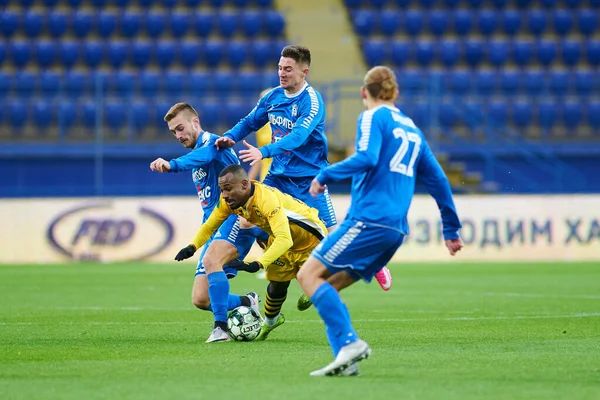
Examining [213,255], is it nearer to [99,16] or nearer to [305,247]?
[305,247]

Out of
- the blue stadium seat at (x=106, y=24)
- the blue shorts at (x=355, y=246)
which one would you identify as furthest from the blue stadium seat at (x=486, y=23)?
the blue shorts at (x=355, y=246)

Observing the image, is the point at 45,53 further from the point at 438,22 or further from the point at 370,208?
the point at 370,208

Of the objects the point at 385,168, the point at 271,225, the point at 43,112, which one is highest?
the point at 385,168

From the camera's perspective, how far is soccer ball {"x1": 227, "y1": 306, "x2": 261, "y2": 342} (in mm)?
8383

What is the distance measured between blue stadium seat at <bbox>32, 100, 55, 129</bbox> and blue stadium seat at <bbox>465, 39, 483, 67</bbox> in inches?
376

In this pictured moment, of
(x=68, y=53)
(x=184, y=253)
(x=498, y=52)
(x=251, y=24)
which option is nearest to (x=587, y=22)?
(x=498, y=52)

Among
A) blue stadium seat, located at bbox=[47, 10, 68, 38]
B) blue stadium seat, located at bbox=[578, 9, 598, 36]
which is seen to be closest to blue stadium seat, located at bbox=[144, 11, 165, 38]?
blue stadium seat, located at bbox=[47, 10, 68, 38]

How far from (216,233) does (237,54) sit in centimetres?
1711

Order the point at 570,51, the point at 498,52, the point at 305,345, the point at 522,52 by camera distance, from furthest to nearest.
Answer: the point at 570,51 → the point at 522,52 → the point at 498,52 → the point at 305,345

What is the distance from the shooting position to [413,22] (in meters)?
26.4

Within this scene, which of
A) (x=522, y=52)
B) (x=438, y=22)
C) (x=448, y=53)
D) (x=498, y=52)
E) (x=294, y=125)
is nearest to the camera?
(x=294, y=125)

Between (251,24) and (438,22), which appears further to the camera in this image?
(438,22)

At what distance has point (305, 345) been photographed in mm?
7926

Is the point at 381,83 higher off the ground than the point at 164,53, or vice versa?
the point at 381,83
